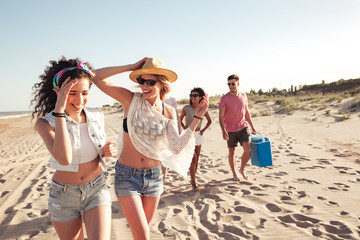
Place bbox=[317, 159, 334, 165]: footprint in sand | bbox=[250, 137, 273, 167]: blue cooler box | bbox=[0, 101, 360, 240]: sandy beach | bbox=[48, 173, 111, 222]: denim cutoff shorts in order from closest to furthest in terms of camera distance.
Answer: bbox=[48, 173, 111, 222]: denim cutoff shorts
bbox=[0, 101, 360, 240]: sandy beach
bbox=[250, 137, 273, 167]: blue cooler box
bbox=[317, 159, 334, 165]: footprint in sand

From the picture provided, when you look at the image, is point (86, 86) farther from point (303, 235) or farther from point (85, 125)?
point (303, 235)

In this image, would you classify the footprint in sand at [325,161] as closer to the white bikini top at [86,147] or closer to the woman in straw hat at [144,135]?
the woman in straw hat at [144,135]

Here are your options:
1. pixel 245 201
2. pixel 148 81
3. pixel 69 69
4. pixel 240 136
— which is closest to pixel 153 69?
pixel 148 81

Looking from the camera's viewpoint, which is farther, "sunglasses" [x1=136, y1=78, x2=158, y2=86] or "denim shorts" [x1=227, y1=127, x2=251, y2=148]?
"denim shorts" [x1=227, y1=127, x2=251, y2=148]

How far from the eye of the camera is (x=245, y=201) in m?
4.31

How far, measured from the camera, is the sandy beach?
340 cm

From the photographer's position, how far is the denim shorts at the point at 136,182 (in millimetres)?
2315

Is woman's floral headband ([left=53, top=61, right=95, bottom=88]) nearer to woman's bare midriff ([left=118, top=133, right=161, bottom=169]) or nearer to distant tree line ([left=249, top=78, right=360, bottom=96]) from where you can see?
woman's bare midriff ([left=118, top=133, right=161, bottom=169])

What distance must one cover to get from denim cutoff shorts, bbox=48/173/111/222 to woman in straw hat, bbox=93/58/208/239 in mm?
239

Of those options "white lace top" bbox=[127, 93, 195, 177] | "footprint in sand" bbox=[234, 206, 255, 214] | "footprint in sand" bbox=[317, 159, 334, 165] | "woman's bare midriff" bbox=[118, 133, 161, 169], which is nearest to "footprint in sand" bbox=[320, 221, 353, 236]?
"footprint in sand" bbox=[234, 206, 255, 214]

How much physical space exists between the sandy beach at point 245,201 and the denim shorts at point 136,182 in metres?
1.30

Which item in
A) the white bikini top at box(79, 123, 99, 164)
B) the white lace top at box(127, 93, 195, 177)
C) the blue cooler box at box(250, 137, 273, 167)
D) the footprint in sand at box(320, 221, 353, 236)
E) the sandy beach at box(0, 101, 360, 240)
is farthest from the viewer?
the blue cooler box at box(250, 137, 273, 167)

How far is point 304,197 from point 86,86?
4.05m

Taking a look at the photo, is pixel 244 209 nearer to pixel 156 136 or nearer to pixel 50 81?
pixel 156 136
